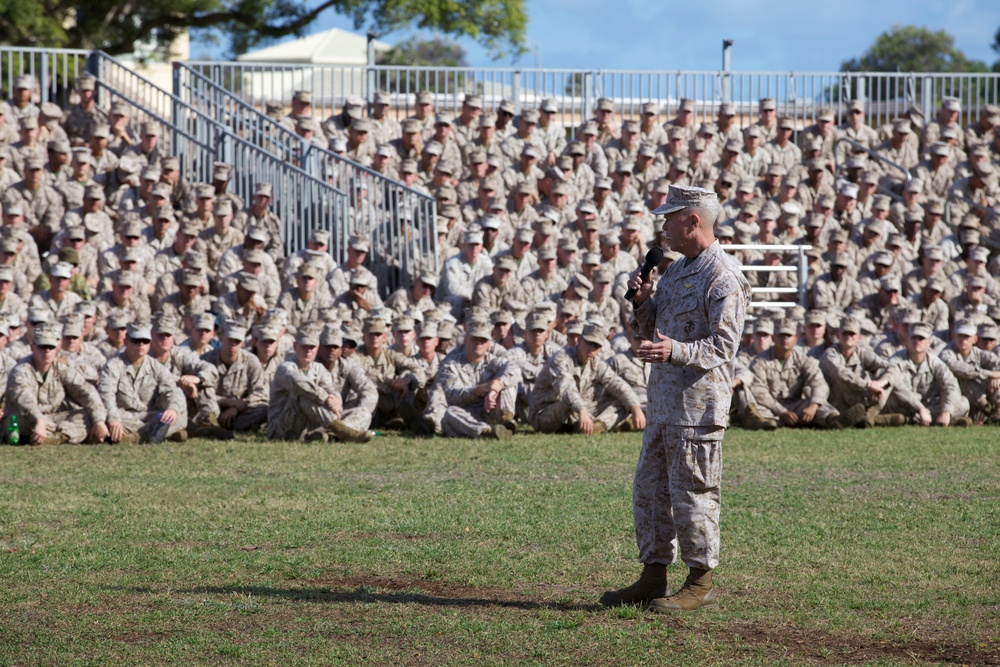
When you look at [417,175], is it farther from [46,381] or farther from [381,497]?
[381,497]

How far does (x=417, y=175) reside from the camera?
19734mm

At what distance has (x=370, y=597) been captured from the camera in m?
7.07

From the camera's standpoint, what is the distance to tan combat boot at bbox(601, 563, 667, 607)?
269 inches

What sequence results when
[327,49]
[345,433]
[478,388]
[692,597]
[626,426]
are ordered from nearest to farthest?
[692,597] < [345,433] < [478,388] < [626,426] < [327,49]

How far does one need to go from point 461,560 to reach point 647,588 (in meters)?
1.49

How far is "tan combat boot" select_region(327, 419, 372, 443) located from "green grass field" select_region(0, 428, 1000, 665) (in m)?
0.90

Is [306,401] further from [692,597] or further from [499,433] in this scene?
[692,597]

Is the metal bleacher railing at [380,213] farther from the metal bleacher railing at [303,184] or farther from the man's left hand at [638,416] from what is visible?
the man's left hand at [638,416]

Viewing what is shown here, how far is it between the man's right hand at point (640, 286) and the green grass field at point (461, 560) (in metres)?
1.53

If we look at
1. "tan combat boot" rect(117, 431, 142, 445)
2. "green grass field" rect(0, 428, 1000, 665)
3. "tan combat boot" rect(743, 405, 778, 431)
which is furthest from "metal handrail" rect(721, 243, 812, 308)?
"tan combat boot" rect(117, 431, 142, 445)

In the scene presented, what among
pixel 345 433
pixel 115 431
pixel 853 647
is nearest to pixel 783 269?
pixel 345 433

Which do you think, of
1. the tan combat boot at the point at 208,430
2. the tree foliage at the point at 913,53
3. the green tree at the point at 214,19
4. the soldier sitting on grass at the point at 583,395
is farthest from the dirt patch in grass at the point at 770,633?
the tree foliage at the point at 913,53

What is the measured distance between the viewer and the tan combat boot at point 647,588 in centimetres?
683

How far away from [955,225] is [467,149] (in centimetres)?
773
